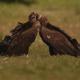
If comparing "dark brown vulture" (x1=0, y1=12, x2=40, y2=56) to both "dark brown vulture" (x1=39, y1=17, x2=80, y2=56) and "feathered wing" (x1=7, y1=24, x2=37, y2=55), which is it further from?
"dark brown vulture" (x1=39, y1=17, x2=80, y2=56)

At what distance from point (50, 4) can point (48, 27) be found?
20.8 meters

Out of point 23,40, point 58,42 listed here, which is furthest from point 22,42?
point 58,42

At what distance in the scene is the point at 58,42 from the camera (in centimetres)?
1964

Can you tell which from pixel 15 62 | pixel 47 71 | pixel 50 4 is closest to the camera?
pixel 47 71

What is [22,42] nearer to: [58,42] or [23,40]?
[23,40]

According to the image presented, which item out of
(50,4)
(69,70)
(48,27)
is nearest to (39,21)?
(48,27)

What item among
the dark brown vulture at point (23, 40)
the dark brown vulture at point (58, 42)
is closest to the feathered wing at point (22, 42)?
the dark brown vulture at point (23, 40)

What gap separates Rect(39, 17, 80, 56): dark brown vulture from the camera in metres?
19.7

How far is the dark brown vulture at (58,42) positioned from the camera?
1966cm

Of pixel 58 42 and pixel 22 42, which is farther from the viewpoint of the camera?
pixel 22 42

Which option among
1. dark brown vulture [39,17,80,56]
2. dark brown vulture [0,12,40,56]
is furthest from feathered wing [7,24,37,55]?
dark brown vulture [39,17,80,56]

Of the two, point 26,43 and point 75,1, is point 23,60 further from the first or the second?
point 75,1

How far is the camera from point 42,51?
69.6 ft

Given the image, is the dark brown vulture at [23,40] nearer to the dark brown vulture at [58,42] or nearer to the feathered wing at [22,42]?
the feathered wing at [22,42]
